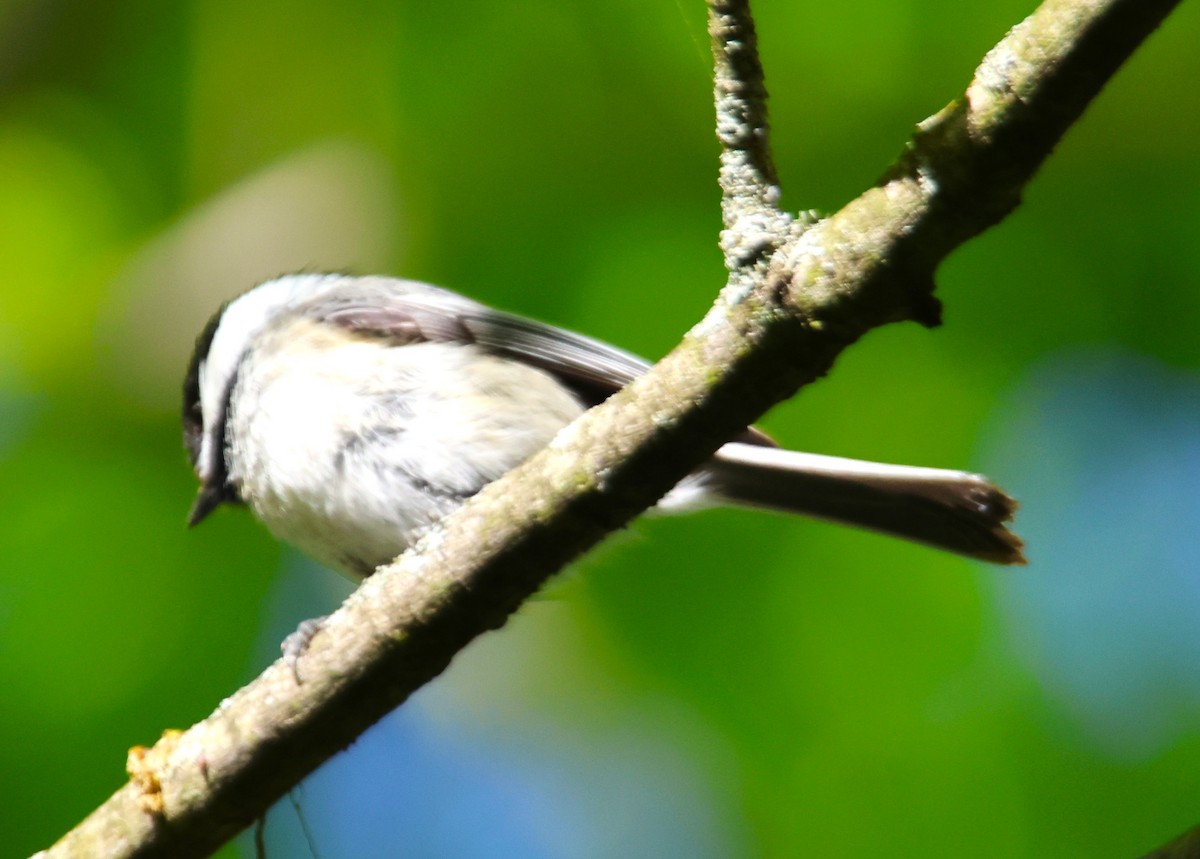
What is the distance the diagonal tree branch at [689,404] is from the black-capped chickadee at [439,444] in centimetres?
64

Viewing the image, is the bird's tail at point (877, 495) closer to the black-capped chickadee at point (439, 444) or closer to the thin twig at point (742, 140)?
the black-capped chickadee at point (439, 444)

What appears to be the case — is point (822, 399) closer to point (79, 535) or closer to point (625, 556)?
point (625, 556)

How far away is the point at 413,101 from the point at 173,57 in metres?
0.51

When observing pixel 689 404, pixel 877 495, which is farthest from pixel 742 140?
pixel 877 495

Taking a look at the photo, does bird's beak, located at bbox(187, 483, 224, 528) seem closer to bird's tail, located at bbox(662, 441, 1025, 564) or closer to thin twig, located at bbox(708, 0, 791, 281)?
bird's tail, located at bbox(662, 441, 1025, 564)

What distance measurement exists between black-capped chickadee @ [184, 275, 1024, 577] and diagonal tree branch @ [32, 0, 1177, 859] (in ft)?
2.09

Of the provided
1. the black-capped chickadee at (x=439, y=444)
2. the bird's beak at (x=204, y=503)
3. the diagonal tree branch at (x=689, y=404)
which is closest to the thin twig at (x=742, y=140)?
the diagonal tree branch at (x=689, y=404)

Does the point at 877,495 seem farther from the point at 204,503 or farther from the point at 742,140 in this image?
the point at 204,503

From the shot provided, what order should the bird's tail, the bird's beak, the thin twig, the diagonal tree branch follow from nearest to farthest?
A: the diagonal tree branch → the thin twig → the bird's tail → the bird's beak

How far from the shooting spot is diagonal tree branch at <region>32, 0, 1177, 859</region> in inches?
39.4

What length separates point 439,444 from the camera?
6.70 ft

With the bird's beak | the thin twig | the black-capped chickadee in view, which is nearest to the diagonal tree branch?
the thin twig

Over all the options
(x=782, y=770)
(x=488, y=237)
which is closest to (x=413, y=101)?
(x=488, y=237)

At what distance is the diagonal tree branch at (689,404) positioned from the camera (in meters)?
1.00
